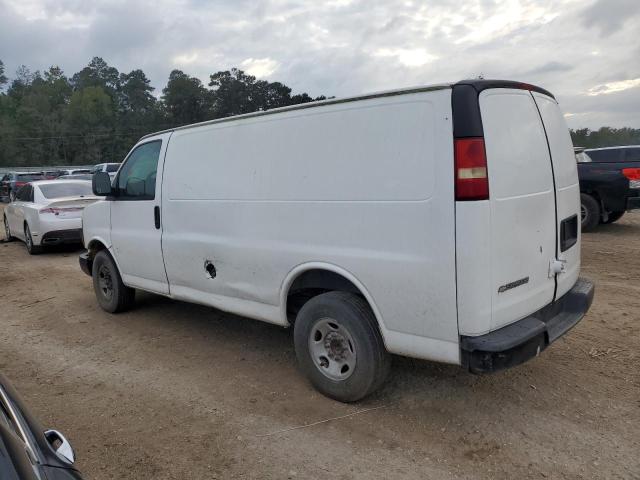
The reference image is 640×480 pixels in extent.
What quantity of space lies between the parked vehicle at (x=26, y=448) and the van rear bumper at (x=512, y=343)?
6.87ft

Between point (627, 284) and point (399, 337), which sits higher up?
point (399, 337)

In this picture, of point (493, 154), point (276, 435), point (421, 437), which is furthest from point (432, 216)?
point (276, 435)

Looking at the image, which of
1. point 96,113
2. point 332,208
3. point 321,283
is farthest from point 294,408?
point 96,113

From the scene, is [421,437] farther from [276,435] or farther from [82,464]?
[82,464]

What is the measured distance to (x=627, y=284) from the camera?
6.69 meters

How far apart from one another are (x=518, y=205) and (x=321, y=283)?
1468 mm

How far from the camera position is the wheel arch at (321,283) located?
3.42 m

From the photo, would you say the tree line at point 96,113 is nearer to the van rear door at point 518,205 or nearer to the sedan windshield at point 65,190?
the sedan windshield at point 65,190

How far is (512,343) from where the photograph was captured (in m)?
2.97

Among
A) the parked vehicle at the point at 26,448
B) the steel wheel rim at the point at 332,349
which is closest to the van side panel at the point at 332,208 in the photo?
the steel wheel rim at the point at 332,349

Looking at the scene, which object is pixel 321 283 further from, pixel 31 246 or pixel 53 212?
pixel 31 246

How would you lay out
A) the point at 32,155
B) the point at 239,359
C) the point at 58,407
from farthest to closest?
the point at 32,155, the point at 239,359, the point at 58,407

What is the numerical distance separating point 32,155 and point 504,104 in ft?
304

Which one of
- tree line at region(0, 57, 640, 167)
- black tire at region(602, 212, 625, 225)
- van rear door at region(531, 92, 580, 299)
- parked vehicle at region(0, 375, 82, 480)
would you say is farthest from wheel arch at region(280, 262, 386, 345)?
tree line at region(0, 57, 640, 167)
